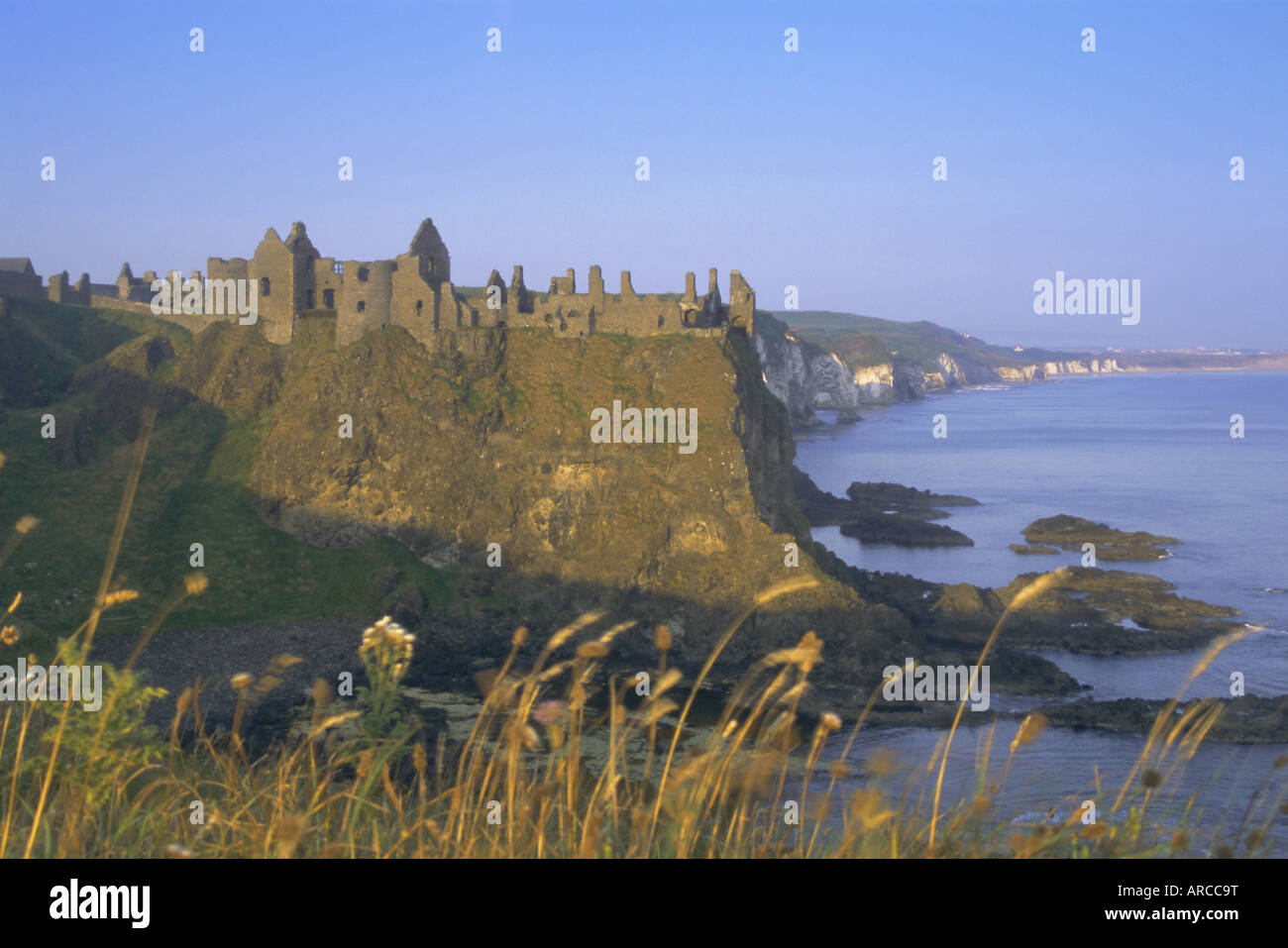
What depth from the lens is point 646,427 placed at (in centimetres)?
4900

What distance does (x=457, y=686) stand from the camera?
38062 millimetres

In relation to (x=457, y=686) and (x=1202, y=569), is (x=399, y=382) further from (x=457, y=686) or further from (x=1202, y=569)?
(x=1202, y=569)

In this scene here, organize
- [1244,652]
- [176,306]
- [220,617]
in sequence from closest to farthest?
[220,617], [1244,652], [176,306]

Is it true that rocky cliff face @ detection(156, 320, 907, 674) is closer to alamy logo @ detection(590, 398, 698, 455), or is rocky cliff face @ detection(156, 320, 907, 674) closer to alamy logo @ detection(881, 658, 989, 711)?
alamy logo @ detection(590, 398, 698, 455)

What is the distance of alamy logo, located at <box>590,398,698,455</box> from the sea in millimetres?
17036

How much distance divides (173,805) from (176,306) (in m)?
59.4

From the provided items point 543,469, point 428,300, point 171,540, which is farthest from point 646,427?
point 171,540

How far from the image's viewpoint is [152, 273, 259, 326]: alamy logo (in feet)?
177

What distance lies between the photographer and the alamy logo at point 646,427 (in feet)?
159

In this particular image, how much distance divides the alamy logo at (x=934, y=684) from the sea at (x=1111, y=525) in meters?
0.91

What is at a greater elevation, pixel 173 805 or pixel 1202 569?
pixel 173 805

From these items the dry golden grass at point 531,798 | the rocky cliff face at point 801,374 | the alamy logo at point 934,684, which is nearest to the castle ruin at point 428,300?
the alamy logo at point 934,684

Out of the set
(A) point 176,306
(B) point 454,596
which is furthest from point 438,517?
(A) point 176,306
